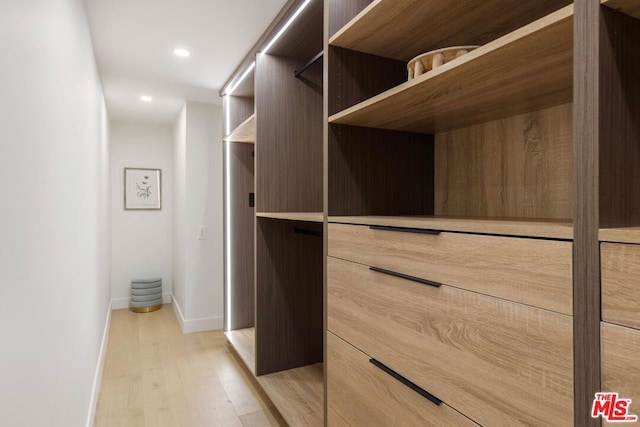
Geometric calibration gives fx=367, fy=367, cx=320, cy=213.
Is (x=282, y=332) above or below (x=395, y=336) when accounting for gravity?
below

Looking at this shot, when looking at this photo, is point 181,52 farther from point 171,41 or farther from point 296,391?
point 296,391

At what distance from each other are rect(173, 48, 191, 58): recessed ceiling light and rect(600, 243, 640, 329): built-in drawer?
2694mm

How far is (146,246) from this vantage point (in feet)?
15.5

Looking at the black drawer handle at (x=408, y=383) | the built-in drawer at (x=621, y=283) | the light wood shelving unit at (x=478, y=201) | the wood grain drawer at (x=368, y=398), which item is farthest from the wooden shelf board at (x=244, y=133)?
the built-in drawer at (x=621, y=283)

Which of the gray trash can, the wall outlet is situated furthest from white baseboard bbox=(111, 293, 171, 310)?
the wall outlet

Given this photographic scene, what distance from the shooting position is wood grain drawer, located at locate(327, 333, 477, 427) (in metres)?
1.04

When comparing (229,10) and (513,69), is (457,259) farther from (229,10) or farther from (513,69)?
(229,10)

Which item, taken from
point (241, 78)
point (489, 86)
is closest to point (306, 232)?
point (241, 78)

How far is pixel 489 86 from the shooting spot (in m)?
1.06

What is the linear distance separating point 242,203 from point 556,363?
296 cm

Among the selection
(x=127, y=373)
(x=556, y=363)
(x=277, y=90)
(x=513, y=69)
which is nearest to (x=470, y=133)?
(x=513, y=69)

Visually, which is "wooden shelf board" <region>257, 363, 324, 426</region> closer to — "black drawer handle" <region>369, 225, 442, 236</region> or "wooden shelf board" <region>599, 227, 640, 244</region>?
"black drawer handle" <region>369, 225, 442, 236</region>

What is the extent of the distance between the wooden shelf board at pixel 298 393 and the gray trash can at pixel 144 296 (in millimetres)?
2566

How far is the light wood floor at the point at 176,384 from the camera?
2.20 metres
